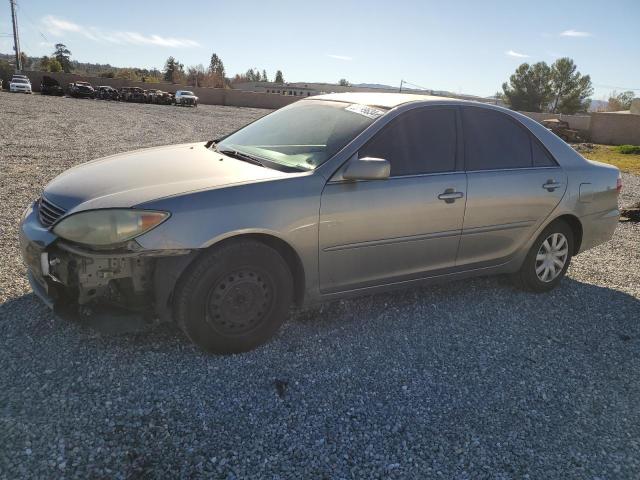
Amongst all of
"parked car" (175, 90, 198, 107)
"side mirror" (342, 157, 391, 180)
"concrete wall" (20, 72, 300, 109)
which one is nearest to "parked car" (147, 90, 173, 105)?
"parked car" (175, 90, 198, 107)

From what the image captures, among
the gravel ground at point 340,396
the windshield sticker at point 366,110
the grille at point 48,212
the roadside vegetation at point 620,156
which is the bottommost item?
the gravel ground at point 340,396

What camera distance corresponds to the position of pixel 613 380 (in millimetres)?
3510

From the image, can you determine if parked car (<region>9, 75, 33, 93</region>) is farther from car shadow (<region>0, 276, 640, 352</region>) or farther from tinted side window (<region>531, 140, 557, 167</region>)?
tinted side window (<region>531, 140, 557, 167</region>)

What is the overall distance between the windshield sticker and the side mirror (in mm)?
531

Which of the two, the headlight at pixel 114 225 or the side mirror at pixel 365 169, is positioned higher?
the side mirror at pixel 365 169

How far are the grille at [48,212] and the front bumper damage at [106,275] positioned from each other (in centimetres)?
8

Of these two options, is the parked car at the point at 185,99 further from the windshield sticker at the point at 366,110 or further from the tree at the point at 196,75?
the tree at the point at 196,75

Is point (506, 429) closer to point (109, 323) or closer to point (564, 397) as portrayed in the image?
point (564, 397)

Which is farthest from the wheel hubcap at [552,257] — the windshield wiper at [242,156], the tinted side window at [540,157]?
the windshield wiper at [242,156]

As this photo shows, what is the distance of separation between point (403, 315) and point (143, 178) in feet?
7.39

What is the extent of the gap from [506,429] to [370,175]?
1738 mm

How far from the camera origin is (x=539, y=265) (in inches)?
187

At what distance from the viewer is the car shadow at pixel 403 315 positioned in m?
3.38

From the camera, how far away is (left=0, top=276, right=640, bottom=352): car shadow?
3.38m
